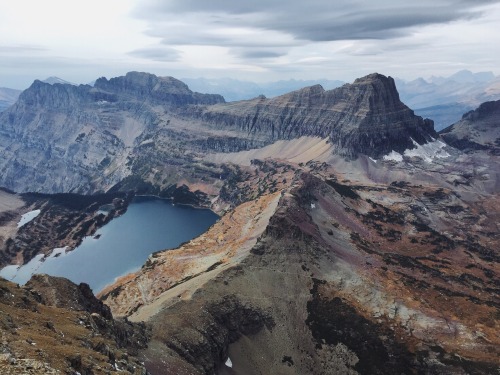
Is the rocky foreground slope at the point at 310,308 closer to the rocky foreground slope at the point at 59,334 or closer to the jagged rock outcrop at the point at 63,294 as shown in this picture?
the rocky foreground slope at the point at 59,334

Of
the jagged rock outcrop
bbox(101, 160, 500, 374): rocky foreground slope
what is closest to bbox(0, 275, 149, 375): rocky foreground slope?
the jagged rock outcrop

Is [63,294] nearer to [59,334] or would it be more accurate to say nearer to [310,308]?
[59,334]

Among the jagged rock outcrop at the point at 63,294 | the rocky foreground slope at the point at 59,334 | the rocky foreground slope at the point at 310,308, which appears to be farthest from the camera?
the rocky foreground slope at the point at 310,308

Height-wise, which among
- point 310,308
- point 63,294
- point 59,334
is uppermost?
point 59,334

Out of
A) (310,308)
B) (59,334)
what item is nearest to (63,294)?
(59,334)

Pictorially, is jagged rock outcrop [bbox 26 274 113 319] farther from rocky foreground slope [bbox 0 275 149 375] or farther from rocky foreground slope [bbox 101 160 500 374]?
rocky foreground slope [bbox 101 160 500 374]

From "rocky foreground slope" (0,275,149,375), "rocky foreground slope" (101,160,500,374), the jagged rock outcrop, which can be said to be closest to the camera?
"rocky foreground slope" (0,275,149,375)

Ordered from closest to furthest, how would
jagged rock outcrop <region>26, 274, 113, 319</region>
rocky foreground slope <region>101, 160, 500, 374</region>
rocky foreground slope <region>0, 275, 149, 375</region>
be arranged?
rocky foreground slope <region>0, 275, 149, 375</region> → jagged rock outcrop <region>26, 274, 113, 319</region> → rocky foreground slope <region>101, 160, 500, 374</region>

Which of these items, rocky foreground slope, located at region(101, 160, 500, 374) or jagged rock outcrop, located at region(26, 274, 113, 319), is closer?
jagged rock outcrop, located at region(26, 274, 113, 319)

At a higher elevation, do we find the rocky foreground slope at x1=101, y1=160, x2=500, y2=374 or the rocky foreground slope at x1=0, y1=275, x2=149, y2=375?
the rocky foreground slope at x1=0, y1=275, x2=149, y2=375

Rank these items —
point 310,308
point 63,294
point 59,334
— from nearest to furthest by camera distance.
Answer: point 59,334 < point 63,294 < point 310,308

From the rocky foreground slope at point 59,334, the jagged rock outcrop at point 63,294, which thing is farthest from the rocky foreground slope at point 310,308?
the jagged rock outcrop at point 63,294
